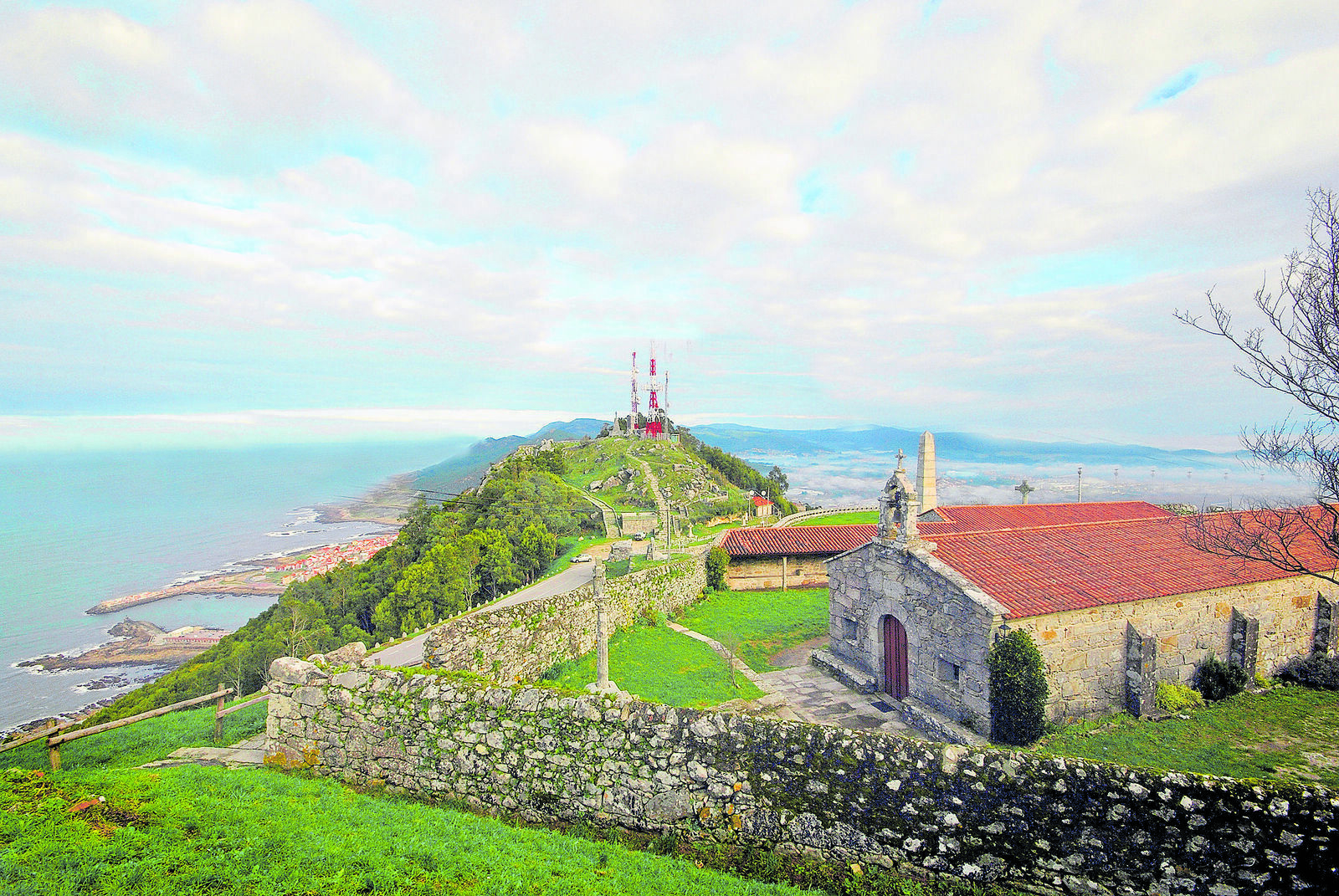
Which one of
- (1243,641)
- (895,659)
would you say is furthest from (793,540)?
(1243,641)

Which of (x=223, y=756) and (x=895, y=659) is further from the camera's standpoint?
(x=895, y=659)

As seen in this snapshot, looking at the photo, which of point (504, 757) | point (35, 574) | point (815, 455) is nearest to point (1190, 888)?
point (504, 757)

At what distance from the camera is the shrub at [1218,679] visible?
45.1ft

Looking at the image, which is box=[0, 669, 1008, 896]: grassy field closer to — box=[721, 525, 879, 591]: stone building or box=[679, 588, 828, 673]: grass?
box=[679, 588, 828, 673]: grass

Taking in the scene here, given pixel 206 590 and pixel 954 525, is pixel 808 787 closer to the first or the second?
pixel 954 525

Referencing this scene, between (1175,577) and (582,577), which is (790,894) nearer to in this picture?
(1175,577)

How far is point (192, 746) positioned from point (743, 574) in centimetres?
2230

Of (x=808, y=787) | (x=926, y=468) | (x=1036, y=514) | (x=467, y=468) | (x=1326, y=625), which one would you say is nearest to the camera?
(x=808, y=787)

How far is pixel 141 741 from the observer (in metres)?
8.82

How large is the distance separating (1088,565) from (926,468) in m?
7.65

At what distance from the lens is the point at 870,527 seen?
29484 mm

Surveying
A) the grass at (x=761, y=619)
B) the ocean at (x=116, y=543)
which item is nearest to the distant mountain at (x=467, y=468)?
the ocean at (x=116, y=543)

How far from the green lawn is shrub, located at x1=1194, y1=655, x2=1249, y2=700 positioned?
11602mm

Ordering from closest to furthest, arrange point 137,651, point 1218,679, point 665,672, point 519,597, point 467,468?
point 1218,679, point 665,672, point 519,597, point 137,651, point 467,468
